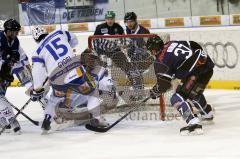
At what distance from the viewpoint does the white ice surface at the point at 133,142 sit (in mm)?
4357

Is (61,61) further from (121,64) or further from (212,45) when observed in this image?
(212,45)

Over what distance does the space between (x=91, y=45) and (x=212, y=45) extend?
175cm

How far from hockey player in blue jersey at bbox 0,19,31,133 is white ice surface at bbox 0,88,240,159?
16cm

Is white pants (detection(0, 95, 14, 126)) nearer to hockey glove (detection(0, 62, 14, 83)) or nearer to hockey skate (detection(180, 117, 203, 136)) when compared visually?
hockey glove (detection(0, 62, 14, 83))

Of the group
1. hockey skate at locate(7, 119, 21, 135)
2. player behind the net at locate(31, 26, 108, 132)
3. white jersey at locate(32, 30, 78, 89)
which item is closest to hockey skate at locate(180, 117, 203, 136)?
player behind the net at locate(31, 26, 108, 132)

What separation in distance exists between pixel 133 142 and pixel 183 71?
693 mm

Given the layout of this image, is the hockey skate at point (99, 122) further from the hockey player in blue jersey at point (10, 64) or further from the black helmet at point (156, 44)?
the black helmet at point (156, 44)

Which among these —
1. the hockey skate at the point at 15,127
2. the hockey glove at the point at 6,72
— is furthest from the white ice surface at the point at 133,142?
the hockey glove at the point at 6,72

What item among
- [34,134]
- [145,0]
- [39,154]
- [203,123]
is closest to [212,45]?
[145,0]

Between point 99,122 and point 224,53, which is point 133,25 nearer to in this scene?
point 224,53

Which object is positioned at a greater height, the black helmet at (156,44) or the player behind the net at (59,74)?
the black helmet at (156,44)

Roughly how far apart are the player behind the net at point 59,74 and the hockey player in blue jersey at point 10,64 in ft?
0.94

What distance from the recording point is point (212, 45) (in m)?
7.30

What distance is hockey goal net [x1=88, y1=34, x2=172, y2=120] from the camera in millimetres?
5641
